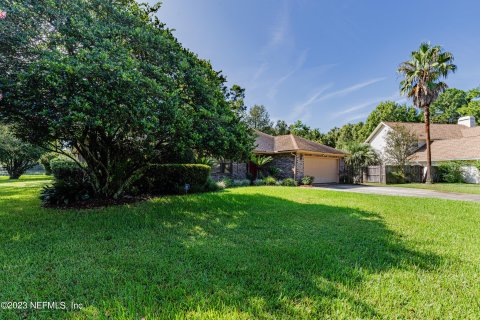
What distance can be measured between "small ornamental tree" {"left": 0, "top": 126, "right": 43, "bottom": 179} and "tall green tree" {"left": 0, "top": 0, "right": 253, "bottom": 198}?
61.2 ft

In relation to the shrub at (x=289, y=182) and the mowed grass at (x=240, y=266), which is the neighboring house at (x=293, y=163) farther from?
the mowed grass at (x=240, y=266)

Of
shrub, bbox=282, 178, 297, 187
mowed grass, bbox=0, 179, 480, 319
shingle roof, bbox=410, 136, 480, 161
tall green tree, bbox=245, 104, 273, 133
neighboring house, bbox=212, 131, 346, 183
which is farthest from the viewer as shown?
tall green tree, bbox=245, 104, 273, 133

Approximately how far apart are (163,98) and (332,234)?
16.8 feet

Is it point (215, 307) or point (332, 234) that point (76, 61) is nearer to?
point (215, 307)

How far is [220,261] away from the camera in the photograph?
11.4 feet

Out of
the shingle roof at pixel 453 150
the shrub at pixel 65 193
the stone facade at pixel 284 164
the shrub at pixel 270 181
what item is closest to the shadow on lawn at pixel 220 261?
the shrub at pixel 65 193

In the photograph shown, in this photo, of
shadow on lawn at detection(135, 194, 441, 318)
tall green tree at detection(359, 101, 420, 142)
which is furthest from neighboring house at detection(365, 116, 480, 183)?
shadow on lawn at detection(135, 194, 441, 318)

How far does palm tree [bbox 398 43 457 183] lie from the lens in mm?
16656

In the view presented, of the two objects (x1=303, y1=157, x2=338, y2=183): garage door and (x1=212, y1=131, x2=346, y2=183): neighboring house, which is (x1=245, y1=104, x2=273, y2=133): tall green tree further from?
(x1=303, y1=157, x2=338, y2=183): garage door

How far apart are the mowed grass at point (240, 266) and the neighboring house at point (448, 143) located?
723 inches

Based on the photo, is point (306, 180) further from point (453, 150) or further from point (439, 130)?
point (439, 130)

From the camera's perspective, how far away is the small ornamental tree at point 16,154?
20172mm

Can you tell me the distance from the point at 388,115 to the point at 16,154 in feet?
158

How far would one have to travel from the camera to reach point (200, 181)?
1155cm
